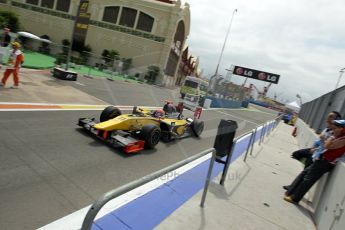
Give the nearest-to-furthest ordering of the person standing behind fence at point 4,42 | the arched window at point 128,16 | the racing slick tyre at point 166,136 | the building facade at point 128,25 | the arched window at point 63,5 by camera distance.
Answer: the racing slick tyre at point 166,136, the person standing behind fence at point 4,42, the building facade at point 128,25, the arched window at point 128,16, the arched window at point 63,5

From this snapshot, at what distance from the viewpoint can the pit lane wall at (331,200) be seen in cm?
449

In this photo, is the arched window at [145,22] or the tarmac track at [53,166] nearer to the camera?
the tarmac track at [53,166]

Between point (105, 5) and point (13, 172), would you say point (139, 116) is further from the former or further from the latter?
point (105, 5)

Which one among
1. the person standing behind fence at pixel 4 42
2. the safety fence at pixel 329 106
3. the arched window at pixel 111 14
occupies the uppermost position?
the arched window at pixel 111 14

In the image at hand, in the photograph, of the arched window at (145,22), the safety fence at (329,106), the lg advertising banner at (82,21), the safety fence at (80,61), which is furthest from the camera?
the arched window at (145,22)

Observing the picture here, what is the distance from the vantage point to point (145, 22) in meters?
44.8

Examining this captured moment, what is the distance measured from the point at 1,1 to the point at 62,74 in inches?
1648

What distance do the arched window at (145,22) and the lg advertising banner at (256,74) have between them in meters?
17.0

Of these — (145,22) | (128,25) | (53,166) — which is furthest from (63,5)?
(53,166)

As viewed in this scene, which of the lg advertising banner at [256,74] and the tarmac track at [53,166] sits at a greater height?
the lg advertising banner at [256,74]

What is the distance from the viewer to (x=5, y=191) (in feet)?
14.3

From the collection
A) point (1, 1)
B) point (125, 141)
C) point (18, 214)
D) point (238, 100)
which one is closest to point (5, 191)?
point (18, 214)

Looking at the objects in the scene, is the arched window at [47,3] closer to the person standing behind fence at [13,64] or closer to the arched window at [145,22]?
the arched window at [145,22]

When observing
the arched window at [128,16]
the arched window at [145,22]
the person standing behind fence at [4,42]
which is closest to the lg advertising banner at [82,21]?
the person standing behind fence at [4,42]
